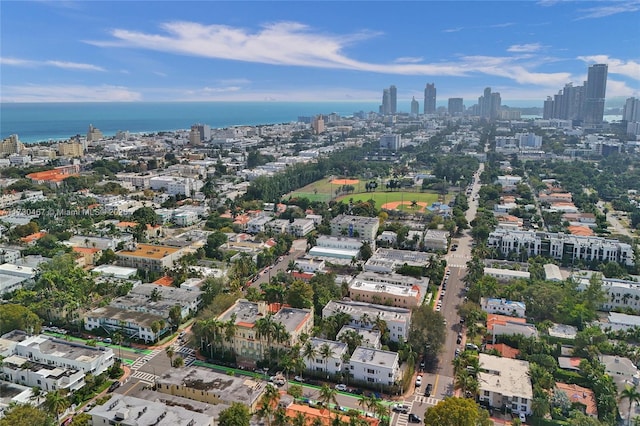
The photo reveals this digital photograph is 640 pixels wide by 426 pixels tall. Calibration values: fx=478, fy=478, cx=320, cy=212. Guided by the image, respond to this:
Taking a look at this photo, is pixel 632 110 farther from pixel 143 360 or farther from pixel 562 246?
pixel 143 360

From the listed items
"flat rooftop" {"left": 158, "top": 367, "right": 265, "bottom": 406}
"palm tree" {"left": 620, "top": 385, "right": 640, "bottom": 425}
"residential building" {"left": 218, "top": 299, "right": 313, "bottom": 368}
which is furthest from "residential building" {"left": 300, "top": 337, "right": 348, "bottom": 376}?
"palm tree" {"left": 620, "top": 385, "right": 640, "bottom": 425}

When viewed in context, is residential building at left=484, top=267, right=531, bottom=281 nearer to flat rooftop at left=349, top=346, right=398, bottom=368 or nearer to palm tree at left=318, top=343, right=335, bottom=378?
flat rooftop at left=349, top=346, right=398, bottom=368

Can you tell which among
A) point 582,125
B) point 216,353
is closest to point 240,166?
point 216,353

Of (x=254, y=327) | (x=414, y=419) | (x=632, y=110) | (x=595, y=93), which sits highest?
(x=595, y=93)

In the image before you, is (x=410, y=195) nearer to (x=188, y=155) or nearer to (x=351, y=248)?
(x=351, y=248)

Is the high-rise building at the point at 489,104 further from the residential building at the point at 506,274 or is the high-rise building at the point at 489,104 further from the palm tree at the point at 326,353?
the palm tree at the point at 326,353

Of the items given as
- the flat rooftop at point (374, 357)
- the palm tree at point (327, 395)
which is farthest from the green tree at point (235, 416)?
the flat rooftop at point (374, 357)

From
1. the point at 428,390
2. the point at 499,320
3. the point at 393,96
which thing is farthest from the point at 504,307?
the point at 393,96
